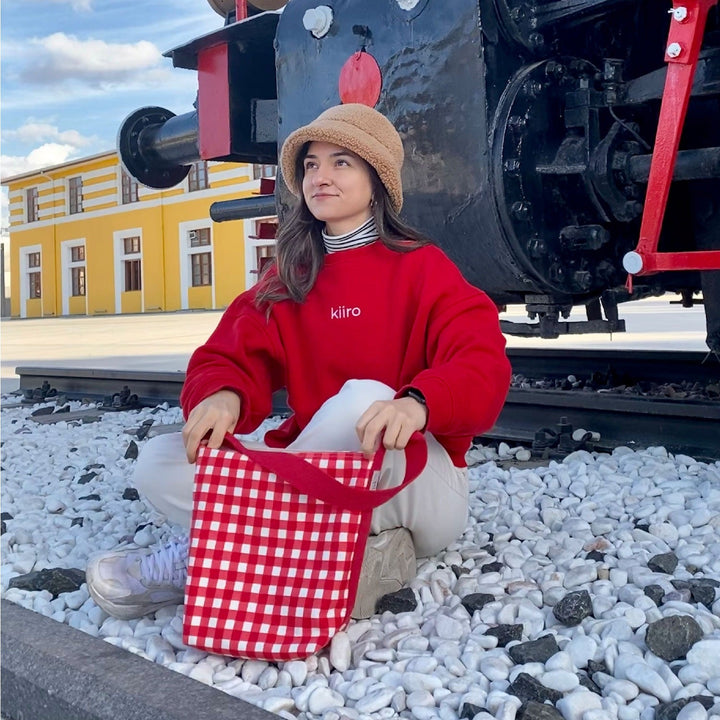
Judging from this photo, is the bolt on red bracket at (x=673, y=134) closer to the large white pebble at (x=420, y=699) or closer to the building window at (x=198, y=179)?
the large white pebble at (x=420, y=699)

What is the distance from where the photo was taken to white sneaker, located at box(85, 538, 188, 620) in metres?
2.02

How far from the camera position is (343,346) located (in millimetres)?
2027

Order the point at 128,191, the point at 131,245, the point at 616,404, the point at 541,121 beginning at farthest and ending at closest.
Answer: the point at 131,245 → the point at 128,191 → the point at 616,404 → the point at 541,121

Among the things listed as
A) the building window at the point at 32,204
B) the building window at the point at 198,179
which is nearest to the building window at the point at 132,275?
the building window at the point at 198,179

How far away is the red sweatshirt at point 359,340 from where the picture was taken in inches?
74.6

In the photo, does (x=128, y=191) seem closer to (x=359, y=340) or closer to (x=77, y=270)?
(x=77, y=270)

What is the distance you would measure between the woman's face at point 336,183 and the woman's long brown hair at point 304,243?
0.12 feet

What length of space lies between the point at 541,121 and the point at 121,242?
2834cm

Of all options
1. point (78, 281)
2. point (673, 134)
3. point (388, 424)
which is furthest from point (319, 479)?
Answer: point (78, 281)

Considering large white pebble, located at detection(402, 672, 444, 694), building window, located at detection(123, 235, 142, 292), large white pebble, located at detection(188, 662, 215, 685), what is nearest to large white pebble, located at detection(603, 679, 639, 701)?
large white pebble, located at detection(402, 672, 444, 694)

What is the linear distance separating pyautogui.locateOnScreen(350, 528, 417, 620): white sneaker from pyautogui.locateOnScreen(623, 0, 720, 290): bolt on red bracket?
1052 mm

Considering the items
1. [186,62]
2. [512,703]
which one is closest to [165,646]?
[512,703]

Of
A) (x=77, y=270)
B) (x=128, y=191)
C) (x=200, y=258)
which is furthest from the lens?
(x=77, y=270)

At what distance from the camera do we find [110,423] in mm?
5004
